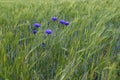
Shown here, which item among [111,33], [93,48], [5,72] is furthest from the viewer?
[111,33]

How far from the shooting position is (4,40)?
3.39 feet

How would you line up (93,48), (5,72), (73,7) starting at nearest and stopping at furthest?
(5,72) → (93,48) → (73,7)

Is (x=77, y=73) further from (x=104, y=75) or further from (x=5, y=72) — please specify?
(x=5, y=72)

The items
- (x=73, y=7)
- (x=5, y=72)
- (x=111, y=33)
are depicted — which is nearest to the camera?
(x=5, y=72)

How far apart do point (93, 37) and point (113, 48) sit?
0.28 feet

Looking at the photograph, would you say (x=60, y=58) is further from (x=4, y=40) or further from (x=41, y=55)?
(x=4, y=40)

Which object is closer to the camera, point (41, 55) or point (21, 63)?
point (21, 63)

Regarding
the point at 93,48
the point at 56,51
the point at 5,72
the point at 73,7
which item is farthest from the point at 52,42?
the point at 73,7

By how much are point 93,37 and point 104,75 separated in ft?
0.72

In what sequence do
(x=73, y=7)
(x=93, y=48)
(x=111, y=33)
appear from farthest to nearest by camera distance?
(x=73, y=7) → (x=111, y=33) → (x=93, y=48)

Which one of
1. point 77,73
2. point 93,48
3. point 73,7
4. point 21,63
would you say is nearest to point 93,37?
point 93,48

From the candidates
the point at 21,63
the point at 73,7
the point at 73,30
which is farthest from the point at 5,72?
the point at 73,7

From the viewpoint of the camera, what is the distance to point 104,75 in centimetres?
84

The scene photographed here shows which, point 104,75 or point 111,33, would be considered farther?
point 111,33
